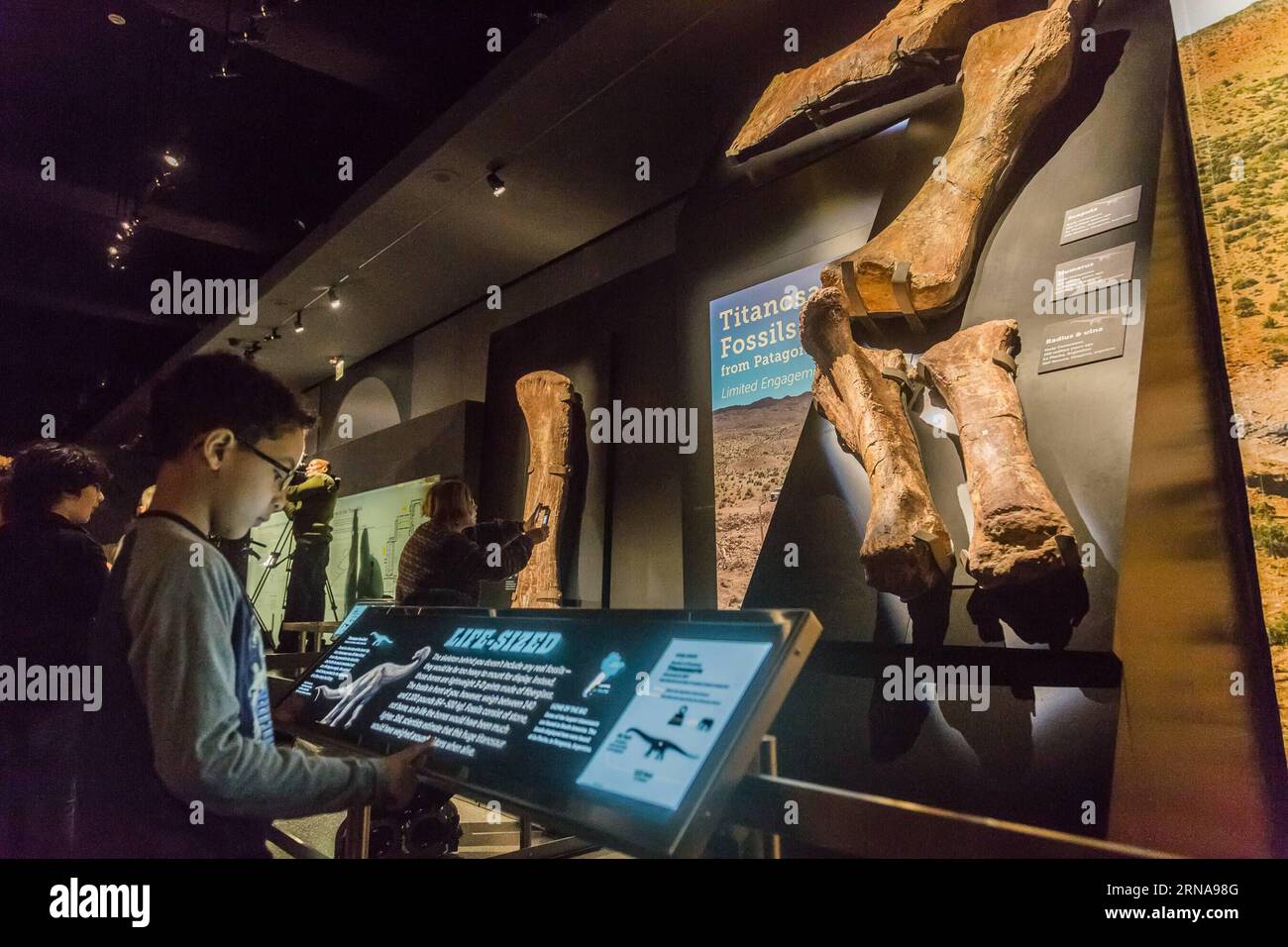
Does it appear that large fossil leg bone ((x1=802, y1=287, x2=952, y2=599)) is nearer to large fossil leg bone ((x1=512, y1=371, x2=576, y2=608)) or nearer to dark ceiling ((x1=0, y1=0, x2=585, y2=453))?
large fossil leg bone ((x1=512, y1=371, x2=576, y2=608))

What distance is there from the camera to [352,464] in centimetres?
805

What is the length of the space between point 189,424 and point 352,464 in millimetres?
6997

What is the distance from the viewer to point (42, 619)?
2.27 m

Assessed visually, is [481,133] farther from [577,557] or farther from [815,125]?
[577,557]

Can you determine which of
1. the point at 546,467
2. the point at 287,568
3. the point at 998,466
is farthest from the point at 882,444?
the point at 287,568

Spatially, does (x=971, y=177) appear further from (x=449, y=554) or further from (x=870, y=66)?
(x=449, y=554)

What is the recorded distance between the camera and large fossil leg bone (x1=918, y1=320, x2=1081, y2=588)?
2.04m

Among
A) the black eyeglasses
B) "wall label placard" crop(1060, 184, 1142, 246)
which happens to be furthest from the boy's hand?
"wall label placard" crop(1060, 184, 1142, 246)

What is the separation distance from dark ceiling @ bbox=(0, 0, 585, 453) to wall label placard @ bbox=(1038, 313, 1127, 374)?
10.7ft

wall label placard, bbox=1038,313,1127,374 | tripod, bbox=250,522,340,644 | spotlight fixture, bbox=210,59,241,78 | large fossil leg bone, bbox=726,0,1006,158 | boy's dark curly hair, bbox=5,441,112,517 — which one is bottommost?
tripod, bbox=250,522,340,644

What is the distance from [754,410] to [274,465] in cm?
248

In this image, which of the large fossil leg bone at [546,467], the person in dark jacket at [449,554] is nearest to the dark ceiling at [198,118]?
the large fossil leg bone at [546,467]

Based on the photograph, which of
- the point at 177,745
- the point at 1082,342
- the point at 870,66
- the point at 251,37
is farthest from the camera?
the point at 251,37

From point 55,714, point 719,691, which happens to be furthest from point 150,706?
point 55,714
